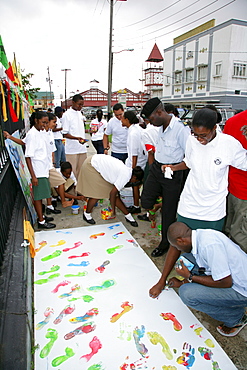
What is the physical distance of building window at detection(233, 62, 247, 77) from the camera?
74.7 ft

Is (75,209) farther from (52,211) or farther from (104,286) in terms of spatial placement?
(104,286)

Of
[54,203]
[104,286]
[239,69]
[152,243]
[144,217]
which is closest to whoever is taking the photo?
[104,286]

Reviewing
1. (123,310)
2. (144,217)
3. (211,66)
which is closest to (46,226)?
(144,217)

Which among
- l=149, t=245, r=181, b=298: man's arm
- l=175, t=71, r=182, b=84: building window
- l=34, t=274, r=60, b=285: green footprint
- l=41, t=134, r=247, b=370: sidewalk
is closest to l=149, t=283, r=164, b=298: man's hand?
l=149, t=245, r=181, b=298: man's arm

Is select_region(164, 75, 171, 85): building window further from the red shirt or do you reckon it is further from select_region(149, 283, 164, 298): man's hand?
select_region(149, 283, 164, 298): man's hand

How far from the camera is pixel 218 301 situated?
1726 mm

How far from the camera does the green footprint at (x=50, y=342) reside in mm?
1644

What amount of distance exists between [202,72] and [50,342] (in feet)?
91.1

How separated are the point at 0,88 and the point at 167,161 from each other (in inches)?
67.9

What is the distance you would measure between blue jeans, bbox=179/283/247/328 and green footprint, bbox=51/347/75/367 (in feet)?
2.63

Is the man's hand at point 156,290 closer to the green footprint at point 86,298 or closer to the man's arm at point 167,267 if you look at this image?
the man's arm at point 167,267

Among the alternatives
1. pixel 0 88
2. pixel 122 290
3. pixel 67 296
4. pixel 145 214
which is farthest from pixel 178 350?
pixel 0 88

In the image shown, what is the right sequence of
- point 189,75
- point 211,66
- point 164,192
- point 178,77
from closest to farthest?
point 164,192, point 211,66, point 189,75, point 178,77

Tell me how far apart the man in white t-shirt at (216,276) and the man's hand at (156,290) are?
1.06ft
